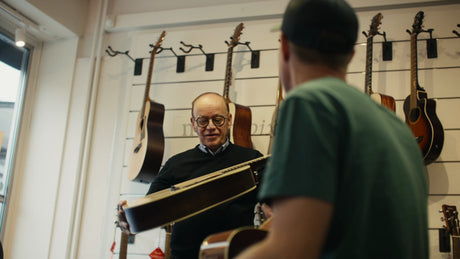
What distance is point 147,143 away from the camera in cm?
342

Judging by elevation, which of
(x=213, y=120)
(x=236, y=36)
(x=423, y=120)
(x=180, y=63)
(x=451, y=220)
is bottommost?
(x=451, y=220)

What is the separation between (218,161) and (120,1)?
239 centimetres

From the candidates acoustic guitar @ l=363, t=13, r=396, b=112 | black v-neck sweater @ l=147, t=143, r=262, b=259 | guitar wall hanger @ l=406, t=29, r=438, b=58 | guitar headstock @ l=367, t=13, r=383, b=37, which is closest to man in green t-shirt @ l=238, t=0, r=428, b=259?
black v-neck sweater @ l=147, t=143, r=262, b=259

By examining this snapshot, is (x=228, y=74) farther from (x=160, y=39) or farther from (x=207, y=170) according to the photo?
(x=207, y=170)

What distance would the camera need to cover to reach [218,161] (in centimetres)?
288

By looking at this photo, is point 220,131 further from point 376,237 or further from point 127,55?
point 376,237

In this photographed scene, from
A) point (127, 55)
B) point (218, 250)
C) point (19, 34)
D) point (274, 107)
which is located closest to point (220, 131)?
point (274, 107)

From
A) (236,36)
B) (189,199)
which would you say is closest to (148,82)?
(236,36)

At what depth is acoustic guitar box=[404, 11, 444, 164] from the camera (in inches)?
118

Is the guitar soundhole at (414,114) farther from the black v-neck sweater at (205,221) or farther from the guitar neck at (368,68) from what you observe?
the black v-neck sweater at (205,221)

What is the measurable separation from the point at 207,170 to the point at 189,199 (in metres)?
0.90

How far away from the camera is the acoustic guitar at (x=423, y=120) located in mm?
2996

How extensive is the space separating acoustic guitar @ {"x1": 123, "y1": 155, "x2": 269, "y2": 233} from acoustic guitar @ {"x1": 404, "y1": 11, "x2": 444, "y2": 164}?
1386mm

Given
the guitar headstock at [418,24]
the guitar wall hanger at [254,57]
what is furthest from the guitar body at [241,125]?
the guitar headstock at [418,24]
